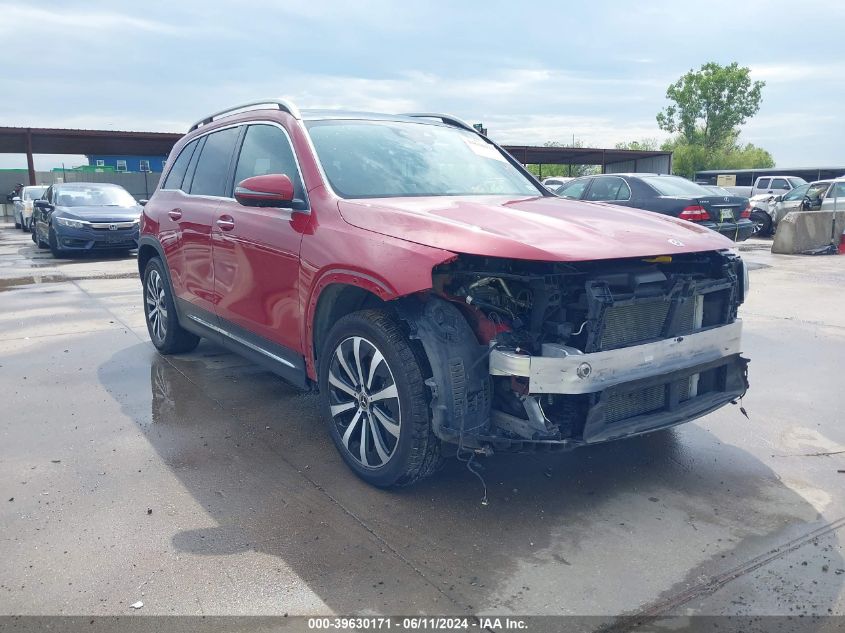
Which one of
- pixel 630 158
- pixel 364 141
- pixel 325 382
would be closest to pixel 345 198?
pixel 364 141

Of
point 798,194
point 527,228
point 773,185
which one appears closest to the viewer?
point 527,228

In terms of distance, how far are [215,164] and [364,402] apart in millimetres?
2608

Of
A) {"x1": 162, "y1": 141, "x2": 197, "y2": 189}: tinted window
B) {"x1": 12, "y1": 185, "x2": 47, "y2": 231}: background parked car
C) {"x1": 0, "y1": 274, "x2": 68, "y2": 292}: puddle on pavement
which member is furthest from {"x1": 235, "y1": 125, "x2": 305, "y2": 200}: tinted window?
{"x1": 12, "y1": 185, "x2": 47, "y2": 231}: background parked car

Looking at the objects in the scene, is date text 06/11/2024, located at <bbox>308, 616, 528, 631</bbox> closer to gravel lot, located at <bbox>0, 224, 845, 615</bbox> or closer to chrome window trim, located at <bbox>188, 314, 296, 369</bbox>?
gravel lot, located at <bbox>0, 224, 845, 615</bbox>

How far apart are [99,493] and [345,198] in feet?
6.54

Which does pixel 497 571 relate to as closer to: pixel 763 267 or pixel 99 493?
pixel 99 493

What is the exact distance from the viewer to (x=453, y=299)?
339cm

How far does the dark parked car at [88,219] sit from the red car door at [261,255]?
11296mm

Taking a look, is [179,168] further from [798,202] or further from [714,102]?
[714,102]

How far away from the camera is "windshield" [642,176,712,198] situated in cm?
1170

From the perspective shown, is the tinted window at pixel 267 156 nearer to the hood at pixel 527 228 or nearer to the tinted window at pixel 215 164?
the tinted window at pixel 215 164

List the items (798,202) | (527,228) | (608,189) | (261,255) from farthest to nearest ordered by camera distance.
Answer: (798,202), (608,189), (261,255), (527,228)

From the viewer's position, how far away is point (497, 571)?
9.72 feet

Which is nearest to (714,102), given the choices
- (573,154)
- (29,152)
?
(573,154)
